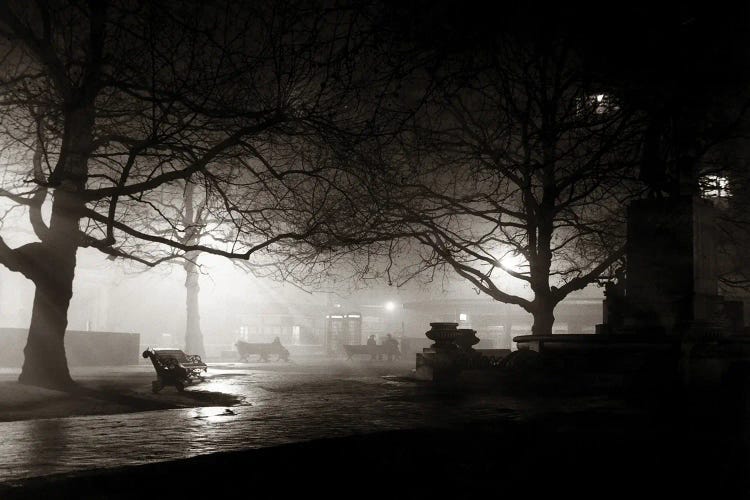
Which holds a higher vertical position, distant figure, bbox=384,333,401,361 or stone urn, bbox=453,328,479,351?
stone urn, bbox=453,328,479,351

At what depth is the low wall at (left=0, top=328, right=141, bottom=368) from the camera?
23641 mm

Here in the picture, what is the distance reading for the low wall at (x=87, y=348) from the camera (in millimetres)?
23641

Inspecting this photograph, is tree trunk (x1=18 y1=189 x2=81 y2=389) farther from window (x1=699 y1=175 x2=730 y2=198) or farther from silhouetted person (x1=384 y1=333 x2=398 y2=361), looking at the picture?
silhouetted person (x1=384 y1=333 x2=398 y2=361)

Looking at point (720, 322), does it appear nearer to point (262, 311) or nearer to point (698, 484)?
point (698, 484)

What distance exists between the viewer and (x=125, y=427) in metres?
7.62

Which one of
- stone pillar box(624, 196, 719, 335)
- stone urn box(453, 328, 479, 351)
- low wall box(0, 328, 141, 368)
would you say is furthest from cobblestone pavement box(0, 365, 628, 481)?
low wall box(0, 328, 141, 368)

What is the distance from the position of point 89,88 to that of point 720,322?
422 inches

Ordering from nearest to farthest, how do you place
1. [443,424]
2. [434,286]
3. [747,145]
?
[443,424]
[747,145]
[434,286]

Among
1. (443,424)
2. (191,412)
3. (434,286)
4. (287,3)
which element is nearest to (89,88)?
(287,3)

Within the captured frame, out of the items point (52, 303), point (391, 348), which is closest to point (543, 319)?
point (52, 303)

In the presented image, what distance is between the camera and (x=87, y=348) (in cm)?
2522

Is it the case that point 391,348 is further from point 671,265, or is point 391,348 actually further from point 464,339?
point 671,265

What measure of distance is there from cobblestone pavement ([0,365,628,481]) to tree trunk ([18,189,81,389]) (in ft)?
11.5

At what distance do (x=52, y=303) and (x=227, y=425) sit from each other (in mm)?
6538
